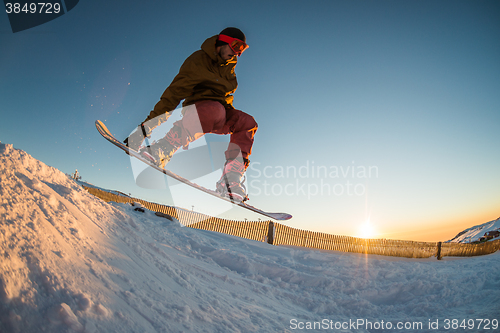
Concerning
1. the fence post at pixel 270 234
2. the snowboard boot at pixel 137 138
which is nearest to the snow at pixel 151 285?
the snowboard boot at pixel 137 138

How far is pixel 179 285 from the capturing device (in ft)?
7.63

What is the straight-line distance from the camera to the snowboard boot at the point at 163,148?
334cm

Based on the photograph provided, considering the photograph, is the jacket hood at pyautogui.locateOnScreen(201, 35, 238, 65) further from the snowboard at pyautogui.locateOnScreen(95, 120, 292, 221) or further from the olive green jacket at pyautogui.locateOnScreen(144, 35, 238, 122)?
the snowboard at pyautogui.locateOnScreen(95, 120, 292, 221)

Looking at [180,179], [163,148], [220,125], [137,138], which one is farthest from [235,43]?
[180,179]

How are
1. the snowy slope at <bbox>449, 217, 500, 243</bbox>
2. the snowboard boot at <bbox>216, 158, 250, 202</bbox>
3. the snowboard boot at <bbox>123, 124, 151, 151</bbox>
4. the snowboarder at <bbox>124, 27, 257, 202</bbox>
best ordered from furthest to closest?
the snowy slope at <bbox>449, 217, 500, 243</bbox>
the snowboard boot at <bbox>216, 158, 250, 202</bbox>
the snowboard boot at <bbox>123, 124, 151, 151</bbox>
the snowboarder at <bbox>124, 27, 257, 202</bbox>

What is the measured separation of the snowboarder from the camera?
301 cm

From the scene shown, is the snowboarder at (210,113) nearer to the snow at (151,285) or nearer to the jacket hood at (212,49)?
the jacket hood at (212,49)

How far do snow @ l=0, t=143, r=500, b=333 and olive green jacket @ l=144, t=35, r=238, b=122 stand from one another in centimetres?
161

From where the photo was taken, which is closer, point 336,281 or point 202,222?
point 336,281

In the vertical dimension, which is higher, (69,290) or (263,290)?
(69,290)

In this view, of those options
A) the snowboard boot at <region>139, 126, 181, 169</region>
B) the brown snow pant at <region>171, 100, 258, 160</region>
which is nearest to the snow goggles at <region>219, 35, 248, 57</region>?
the brown snow pant at <region>171, 100, 258, 160</region>

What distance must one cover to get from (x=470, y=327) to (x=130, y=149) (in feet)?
15.2

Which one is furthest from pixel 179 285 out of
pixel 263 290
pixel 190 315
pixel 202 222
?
pixel 202 222

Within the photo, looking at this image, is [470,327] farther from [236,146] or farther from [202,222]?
[202,222]
